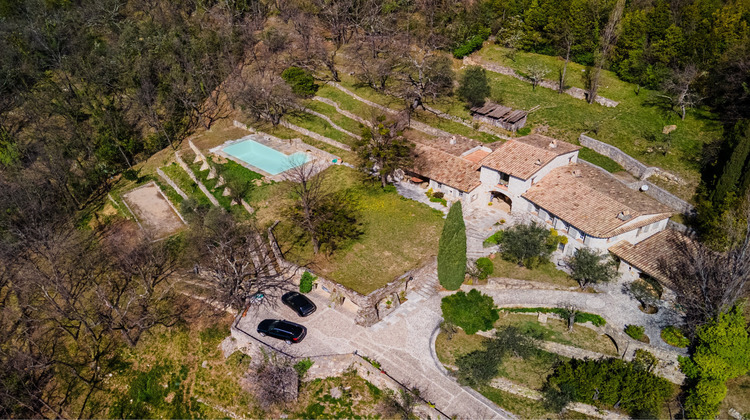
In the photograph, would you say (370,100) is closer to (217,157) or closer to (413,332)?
(217,157)

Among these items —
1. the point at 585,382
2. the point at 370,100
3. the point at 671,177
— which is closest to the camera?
the point at 585,382

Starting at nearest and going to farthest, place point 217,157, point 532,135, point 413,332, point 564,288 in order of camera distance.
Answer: point 413,332 → point 564,288 → point 532,135 → point 217,157

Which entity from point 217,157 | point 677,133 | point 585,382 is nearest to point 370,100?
point 217,157

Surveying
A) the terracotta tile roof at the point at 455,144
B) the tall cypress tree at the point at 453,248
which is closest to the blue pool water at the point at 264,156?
the terracotta tile roof at the point at 455,144

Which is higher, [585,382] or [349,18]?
[349,18]

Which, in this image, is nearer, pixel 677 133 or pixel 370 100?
pixel 677 133

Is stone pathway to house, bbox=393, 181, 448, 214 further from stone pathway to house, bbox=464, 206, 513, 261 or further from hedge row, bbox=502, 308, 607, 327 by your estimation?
hedge row, bbox=502, 308, 607, 327

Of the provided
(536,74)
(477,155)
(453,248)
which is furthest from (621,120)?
(453,248)
